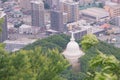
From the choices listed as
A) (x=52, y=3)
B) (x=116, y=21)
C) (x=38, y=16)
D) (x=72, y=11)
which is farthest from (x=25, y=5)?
(x=116, y=21)

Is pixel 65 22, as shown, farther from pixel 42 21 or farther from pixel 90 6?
pixel 90 6

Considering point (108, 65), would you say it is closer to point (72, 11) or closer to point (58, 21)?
point (58, 21)

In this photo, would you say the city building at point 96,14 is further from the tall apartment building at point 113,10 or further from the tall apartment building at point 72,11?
the tall apartment building at point 72,11

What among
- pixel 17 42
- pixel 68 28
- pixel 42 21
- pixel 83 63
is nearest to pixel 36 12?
pixel 42 21

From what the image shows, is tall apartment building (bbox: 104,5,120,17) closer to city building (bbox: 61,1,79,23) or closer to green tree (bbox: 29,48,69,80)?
city building (bbox: 61,1,79,23)

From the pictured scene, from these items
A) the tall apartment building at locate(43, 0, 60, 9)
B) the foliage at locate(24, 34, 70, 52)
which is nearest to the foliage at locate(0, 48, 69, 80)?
the foliage at locate(24, 34, 70, 52)

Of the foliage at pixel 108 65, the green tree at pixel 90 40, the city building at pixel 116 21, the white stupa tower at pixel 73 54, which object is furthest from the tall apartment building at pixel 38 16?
the foliage at pixel 108 65
